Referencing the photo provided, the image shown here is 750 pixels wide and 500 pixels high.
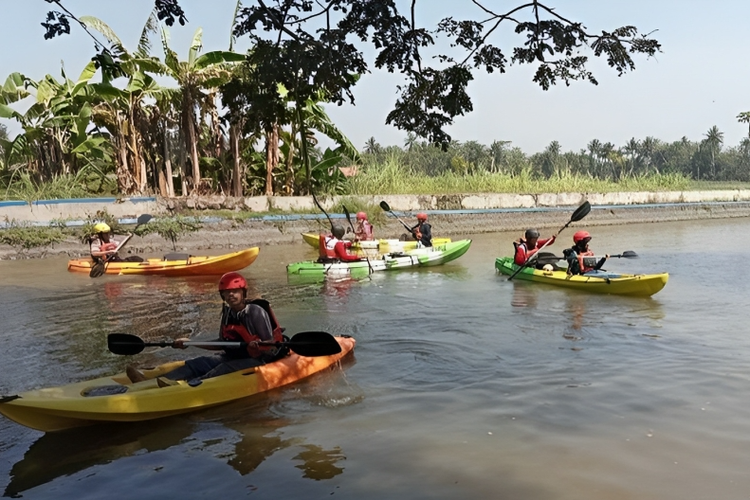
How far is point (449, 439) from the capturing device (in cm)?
503

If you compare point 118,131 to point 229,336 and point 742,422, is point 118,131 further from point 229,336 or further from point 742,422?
point 742,422

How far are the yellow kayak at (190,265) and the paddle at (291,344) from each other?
282 inches

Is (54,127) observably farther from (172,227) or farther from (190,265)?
(190,265)

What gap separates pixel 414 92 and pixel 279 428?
286 centimetres

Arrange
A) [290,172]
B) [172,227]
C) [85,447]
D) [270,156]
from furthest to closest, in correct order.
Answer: [290,172]
[270,156]
[172,227]
[85,447]

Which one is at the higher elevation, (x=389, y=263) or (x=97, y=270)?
(x=97, y=270)

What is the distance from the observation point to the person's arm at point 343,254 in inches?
539

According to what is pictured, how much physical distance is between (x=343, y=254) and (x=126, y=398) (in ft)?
28.4

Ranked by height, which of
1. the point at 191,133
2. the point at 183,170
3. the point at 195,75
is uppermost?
the point at 195,75

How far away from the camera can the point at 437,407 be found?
18.9ft

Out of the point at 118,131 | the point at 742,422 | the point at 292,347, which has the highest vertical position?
the point at 118,131

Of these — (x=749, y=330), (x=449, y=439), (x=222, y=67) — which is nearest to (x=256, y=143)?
(x=222, y=67)

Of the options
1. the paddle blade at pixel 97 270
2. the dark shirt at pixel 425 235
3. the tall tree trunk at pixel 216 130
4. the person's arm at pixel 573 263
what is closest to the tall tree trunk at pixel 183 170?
the tall tree trunk at pixel 216 130

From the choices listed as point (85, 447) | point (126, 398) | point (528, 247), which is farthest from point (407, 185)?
→ point (85, 447)
